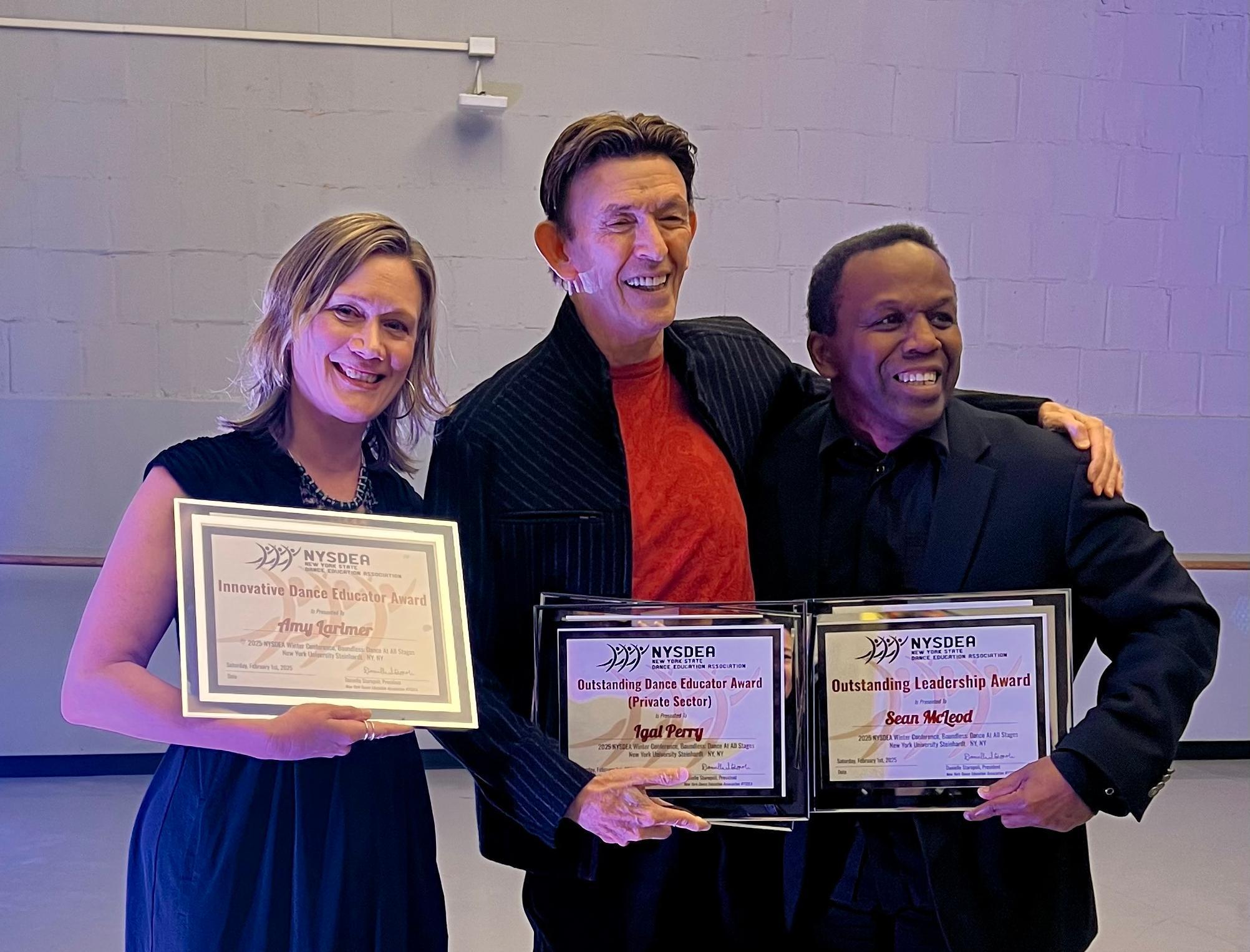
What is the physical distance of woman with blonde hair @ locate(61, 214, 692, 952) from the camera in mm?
1469

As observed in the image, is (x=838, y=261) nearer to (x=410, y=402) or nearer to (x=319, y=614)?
(x=410, y=402)

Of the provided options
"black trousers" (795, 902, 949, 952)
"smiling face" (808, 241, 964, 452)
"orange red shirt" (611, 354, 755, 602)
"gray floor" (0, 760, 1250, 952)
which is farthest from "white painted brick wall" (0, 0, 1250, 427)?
"black trousers" (795, 902, 949, 952)

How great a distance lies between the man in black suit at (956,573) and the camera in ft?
5.04

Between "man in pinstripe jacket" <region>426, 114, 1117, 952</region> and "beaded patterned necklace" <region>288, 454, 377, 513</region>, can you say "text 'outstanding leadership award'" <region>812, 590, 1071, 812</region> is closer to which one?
"man in pinstripe jacket" <region>426, 114, 1117, 952</region>

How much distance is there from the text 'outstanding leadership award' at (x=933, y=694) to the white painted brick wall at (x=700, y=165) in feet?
10.9

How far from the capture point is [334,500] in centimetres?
163

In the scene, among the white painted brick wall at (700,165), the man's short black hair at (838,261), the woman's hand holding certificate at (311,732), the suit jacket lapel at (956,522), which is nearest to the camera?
the woman's hand holding certificate at (311,732)

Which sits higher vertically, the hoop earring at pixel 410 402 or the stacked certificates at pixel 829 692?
the hoop earring at pixel 410 402

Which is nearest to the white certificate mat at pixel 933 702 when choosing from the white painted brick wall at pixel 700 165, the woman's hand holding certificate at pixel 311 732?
the woman's hand holding certificate at pixel 311 732

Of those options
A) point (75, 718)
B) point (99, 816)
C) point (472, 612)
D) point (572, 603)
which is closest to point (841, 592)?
point (572, 603)

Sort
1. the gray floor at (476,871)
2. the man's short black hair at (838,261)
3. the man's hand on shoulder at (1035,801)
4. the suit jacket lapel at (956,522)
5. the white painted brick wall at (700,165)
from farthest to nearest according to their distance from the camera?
1. the white painted brick wall at (700,165)
2. the gray floor at (476,871)
3. the man's short black hair at (838,261)
4. the suit jacket lapel at (956,522)
5. the man's hand on shoulder at (1035,801)

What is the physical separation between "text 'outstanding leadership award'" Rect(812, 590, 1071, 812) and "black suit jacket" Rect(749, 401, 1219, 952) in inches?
2.0

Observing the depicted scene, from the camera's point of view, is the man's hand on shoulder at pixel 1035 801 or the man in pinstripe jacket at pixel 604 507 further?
the man in pinstripe jacket at pixel 604 507

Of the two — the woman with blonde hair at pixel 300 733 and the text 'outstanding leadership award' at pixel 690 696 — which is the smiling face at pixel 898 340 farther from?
the woman with blonde hair at pixel 300 733
